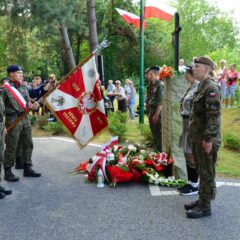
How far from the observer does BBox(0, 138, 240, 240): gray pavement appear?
4.20m

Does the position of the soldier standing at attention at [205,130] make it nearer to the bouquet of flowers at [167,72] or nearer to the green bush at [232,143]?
the bouquet of flowers at [167,72]

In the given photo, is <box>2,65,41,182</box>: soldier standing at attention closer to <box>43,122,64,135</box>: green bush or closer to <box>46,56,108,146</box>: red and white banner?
<box>46,56,108,146</box>: red and white banner

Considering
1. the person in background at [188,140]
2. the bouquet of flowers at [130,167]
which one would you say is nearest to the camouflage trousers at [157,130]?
the bouquet of flowers at [130,167]

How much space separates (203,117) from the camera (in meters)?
4.52

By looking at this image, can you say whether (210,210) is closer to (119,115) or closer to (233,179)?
(233,179)

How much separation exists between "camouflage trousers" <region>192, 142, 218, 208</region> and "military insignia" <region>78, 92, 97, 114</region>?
2300 millimetres

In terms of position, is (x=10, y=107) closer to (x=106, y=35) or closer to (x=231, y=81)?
(x=106, y=35)

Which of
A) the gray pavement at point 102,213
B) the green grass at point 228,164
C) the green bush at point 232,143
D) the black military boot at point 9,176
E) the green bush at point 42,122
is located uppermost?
the green bush at point 42,122

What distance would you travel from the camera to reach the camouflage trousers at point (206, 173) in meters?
4.52

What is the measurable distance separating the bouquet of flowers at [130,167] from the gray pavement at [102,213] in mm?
151

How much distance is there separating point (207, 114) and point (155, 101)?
9.77 feet

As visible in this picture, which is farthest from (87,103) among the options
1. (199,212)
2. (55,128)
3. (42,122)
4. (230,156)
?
(42,122)

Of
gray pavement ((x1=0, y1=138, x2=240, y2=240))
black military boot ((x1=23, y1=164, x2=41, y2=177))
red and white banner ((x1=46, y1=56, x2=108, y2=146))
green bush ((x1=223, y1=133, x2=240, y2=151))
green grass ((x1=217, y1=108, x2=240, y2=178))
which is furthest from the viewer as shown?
green bush ((x1=223, y1=133, x2=240, y2=151))

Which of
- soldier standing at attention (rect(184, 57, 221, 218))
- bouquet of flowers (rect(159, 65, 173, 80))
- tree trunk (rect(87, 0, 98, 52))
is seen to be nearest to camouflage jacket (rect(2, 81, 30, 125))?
bouquet of flowers (rect(159, 65, 173, 80))
